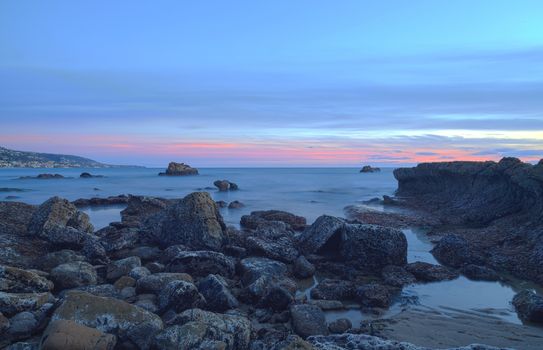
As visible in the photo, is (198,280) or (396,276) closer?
(198,280)

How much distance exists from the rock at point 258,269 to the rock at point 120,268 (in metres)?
2.47

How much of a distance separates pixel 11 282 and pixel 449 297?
8564 millimetres

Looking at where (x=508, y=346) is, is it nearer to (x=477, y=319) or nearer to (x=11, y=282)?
(x=477, y=319)

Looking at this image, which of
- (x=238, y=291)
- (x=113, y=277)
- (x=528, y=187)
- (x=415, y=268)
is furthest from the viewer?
(x=528, y=187)

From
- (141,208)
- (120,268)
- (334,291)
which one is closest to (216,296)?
(334,291)

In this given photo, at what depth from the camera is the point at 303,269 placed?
10781 mm

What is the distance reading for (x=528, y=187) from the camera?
16672 millimetres

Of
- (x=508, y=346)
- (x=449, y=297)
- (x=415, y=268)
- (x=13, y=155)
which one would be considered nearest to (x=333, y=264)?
(x=415, y=268)

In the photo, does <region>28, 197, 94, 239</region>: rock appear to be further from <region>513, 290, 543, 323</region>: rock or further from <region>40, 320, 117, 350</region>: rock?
<region>513, 290, 543, 323</region>: rock

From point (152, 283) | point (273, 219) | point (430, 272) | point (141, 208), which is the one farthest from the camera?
point (141, 208)

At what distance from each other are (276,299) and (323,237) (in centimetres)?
467

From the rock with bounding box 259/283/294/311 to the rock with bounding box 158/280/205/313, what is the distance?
3.95 ft

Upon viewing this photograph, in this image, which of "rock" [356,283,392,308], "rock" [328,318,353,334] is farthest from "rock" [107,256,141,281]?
"rock" [356,283,392,308]

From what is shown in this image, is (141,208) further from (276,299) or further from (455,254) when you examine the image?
(276,299)
